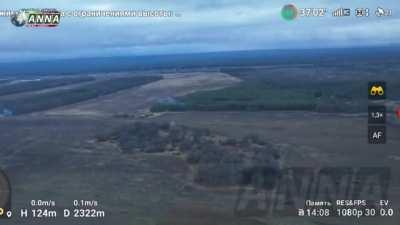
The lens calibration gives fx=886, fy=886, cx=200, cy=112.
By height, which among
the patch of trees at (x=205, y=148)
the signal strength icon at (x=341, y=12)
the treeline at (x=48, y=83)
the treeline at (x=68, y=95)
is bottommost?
the patch of trees at (x=205, y=148)

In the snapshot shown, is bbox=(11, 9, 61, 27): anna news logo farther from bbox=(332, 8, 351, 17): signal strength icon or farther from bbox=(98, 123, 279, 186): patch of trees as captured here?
bbox=(332, 8, 351, 17): signal strength icon

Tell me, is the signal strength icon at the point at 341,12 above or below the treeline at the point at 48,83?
above

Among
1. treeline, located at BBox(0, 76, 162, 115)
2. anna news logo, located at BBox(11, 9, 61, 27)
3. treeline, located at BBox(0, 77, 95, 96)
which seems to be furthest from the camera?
treeline, located at BBox(0, 77, 95, 96)

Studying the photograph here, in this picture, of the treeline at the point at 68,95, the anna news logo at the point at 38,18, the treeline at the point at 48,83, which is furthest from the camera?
the treeline at the point at 48,83

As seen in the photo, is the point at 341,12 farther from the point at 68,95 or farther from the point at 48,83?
the point at 48,83

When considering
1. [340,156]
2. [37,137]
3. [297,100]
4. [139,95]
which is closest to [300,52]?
[297,100]

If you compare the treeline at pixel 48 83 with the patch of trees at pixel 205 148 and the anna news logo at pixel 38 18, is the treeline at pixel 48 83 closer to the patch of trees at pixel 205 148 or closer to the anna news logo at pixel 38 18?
the anna news logo at pixel 38 18

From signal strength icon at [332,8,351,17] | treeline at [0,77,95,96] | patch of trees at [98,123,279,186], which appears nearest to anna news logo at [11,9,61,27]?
treeline at [0,77,95,96]

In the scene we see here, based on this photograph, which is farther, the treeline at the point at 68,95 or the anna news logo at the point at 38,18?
the treeline at the point at 68,95

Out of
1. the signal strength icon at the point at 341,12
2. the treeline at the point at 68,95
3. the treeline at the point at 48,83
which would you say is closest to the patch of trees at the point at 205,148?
the treeline at the point at 68,95

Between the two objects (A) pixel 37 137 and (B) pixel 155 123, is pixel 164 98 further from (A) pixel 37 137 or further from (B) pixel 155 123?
(A) pixel 37 137

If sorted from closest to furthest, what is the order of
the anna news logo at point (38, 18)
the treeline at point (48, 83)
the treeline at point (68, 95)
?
the anna news logo at point (38, 18) → the treeline at point (68, 95) → the treeline at point (48, 83)
